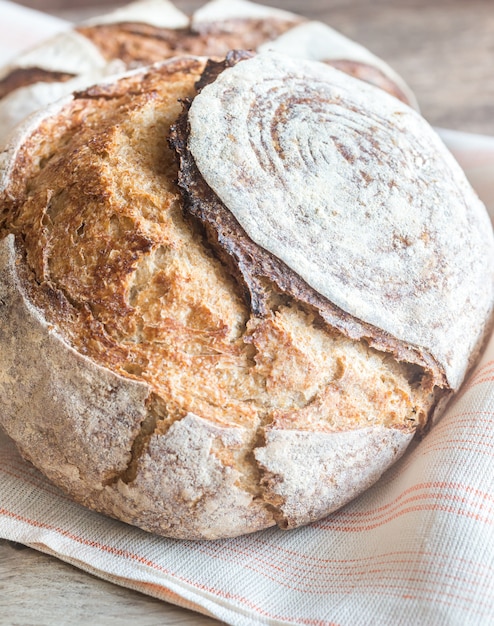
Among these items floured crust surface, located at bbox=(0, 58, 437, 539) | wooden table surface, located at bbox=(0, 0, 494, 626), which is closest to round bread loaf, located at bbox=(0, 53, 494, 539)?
floured crust surface, located at bbox=(0, 58, 437, 539)

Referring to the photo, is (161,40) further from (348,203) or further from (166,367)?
(166,367)

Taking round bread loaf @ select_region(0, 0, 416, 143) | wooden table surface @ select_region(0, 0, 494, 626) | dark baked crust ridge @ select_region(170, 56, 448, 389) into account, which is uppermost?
round bread loaf @ select_region(0, 0, 416, 143)

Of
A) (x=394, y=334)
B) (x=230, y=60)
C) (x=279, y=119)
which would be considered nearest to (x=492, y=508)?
(x=394, y=334)

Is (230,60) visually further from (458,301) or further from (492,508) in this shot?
(492,508)

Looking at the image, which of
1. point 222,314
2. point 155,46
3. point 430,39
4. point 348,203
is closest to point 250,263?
point 222,314

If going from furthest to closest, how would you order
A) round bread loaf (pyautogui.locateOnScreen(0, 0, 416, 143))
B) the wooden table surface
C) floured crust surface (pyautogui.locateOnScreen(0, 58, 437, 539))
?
1. the wooden table surface
2. round bread loaf (pyautogui.locateOnScreen(0, 0, 416, 143))
3. floured crust surface (pyautogui.locateOnScreen(0, 58, 437, 539))

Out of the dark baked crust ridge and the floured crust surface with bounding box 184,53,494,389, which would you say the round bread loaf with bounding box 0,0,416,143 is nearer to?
the floured crust surface with bounding box 184,53,494,389

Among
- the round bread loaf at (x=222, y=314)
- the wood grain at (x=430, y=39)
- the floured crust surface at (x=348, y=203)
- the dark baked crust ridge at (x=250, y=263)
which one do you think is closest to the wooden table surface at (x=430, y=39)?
the wood grain at (x=430, y=39)

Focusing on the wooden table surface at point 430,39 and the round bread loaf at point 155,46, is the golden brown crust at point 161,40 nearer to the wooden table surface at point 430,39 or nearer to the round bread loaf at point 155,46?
the round bread loaf at point 155,46
